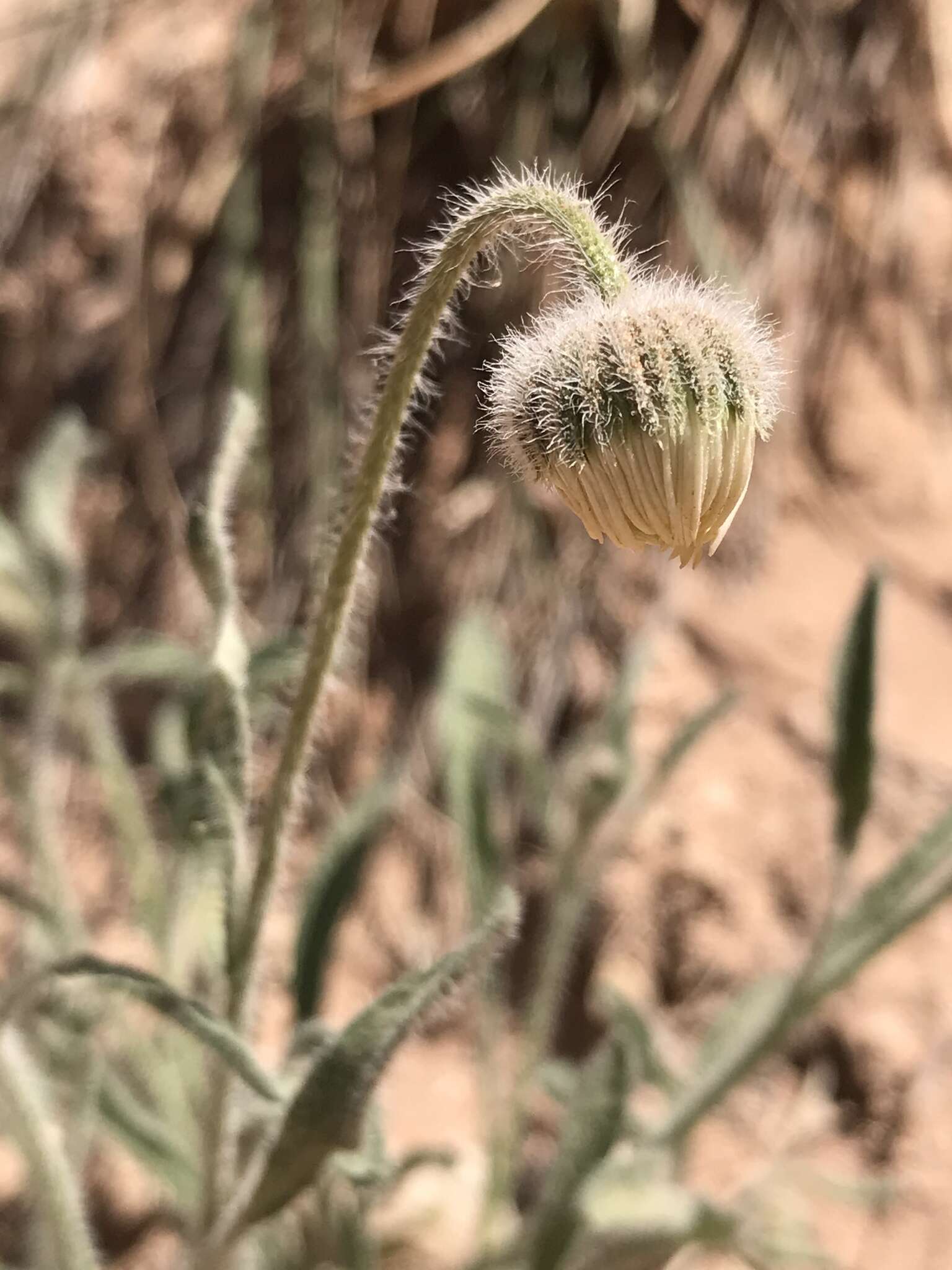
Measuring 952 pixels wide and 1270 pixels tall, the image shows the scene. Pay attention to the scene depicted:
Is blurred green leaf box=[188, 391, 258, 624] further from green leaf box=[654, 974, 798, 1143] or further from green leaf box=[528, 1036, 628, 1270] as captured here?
green leaf box=[654, 974, 798, 1143]

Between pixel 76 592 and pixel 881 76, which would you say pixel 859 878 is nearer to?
pixel 76 592

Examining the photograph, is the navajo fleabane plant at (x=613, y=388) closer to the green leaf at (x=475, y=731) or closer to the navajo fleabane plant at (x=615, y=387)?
the navajo fleabane plant at (x=615, y=387)

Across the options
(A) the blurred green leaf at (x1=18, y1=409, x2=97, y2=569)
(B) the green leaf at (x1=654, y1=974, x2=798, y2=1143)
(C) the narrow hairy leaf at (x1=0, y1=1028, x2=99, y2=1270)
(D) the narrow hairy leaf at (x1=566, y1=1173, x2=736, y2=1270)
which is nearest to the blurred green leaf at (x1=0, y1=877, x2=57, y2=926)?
(C) the narrow hairy leaf at (x1=0, y1=1028, x2=99, y2=1270)

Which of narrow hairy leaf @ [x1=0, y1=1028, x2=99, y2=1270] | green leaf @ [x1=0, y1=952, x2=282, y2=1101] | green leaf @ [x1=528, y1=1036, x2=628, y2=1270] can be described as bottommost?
green leaf @ [x1=528, y1=1036, x2=628, y2=1270]

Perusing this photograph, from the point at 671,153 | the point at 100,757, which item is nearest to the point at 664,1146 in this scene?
the point at 100,757

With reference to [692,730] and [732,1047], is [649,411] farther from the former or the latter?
[732,1047]

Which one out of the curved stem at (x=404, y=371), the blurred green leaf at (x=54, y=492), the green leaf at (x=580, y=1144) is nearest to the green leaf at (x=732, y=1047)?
the green leaf at (x=580, y=1144)
